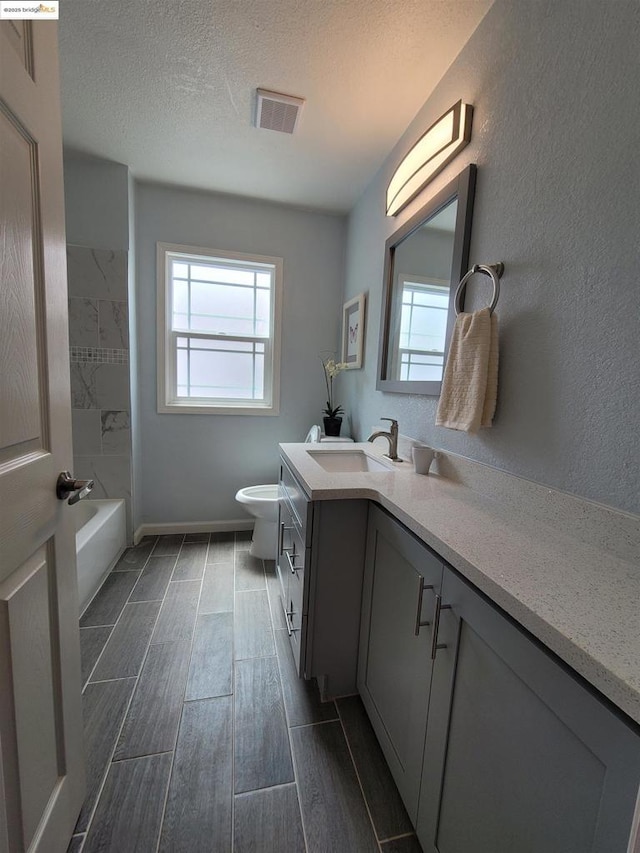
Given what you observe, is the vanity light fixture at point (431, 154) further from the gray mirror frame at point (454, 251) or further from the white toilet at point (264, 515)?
the white toilet at point (264, 515)

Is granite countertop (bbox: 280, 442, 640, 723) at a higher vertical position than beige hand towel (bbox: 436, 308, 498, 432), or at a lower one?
lower

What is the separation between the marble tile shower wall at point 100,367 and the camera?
87.8 inches

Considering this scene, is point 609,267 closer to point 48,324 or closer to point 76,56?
point 48,324

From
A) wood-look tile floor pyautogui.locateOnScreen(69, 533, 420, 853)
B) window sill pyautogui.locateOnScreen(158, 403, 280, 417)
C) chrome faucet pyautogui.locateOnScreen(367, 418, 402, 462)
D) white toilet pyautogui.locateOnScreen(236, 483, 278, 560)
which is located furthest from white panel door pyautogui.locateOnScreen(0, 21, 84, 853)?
window sill pyautogui.locateOnScreen(158, 403, 280, 417)

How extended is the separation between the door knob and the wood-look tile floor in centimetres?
92

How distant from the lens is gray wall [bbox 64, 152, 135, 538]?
2184mm

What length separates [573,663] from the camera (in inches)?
18.7

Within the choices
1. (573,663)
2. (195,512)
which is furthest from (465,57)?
(195,512)

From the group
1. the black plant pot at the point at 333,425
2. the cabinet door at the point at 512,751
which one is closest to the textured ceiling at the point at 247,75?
the black plant pot at the point at 333,425

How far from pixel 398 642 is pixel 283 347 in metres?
2.21

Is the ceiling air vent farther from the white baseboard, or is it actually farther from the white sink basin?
the white baseboard

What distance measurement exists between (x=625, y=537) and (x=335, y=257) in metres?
2.61

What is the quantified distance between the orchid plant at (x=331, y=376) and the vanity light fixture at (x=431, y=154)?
3.61 ft

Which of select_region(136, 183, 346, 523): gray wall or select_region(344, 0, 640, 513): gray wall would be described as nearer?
select_region(344, 0, 640, 513): gray wall
